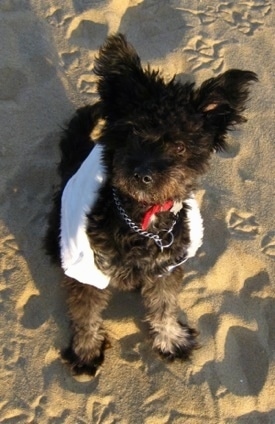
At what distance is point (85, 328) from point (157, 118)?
1.51 meters

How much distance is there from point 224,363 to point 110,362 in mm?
732

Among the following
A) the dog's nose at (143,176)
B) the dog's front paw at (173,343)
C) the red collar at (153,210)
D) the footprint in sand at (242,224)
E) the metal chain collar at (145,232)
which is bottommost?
the dog's front paw at (173,343)

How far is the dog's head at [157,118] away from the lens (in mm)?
3162

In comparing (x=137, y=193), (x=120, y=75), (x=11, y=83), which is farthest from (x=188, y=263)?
(x=11, y=83)

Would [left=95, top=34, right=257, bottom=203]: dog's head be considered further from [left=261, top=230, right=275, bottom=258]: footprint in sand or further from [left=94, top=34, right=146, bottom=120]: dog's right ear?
[left=261, top=230, right=275, bottom=258]: footprint in sand

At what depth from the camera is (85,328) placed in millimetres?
4062

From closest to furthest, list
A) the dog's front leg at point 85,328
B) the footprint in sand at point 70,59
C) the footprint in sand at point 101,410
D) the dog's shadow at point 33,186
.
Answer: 1. the dog's front leg at point 85,328
2. the footprint in sand at point 101,410
3. the dog's shadow at point 33,186
4. the footprint in sand at point 70,59

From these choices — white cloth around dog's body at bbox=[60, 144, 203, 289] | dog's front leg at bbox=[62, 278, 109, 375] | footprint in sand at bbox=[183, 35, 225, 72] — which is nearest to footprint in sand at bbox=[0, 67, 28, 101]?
footprint in sand at bbox=[183, 35, 225, 72]

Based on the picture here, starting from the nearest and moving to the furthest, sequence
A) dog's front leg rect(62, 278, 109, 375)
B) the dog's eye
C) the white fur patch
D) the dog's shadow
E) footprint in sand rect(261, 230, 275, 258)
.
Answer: the dog's eye → the white fur patch → dog's front leg rect(62, 278, 109, 375) → the dog's shadow → footprint in sand rect(261, 230, 275, 258)

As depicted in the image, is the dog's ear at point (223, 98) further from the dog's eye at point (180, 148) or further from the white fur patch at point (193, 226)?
the white fur patch at point (193, 226)

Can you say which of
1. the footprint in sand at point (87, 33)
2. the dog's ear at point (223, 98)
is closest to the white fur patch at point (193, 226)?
the dog's ear at point (223, 98)

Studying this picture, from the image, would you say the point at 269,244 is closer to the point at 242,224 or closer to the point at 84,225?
the point at 242,224

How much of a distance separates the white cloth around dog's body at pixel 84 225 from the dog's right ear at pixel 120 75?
31 centimetres

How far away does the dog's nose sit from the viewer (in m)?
3.11
